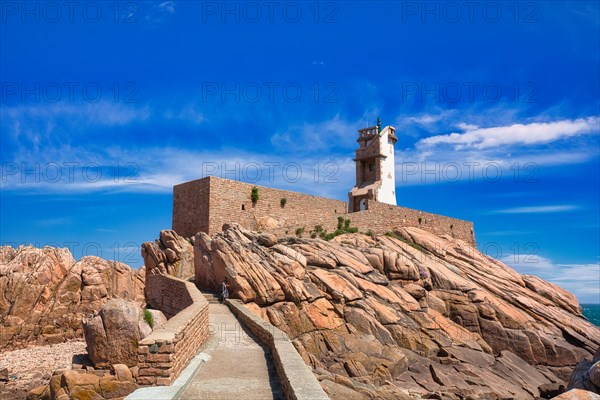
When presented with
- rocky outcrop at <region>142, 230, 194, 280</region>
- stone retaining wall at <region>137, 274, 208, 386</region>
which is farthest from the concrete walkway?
rocky outcrop at <region>142, 230, 194, 280</region>

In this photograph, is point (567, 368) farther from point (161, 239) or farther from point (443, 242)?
point (161, 239)

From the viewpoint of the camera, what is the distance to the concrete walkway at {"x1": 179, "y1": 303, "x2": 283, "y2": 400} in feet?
24.7

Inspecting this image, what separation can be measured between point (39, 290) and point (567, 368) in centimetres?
2985

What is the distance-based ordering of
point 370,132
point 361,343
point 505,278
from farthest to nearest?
point 370,132, point 505,278, point 361,343

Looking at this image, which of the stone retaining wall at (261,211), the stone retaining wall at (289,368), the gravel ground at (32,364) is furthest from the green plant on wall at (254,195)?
the stone retaining wall at (289,368)

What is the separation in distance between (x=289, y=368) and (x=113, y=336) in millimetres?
8715

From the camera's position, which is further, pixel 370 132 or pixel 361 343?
pixel 370 132

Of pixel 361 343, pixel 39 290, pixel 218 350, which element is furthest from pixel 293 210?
pixel 218 350

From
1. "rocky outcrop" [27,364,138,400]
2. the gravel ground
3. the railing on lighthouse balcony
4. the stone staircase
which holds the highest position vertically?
the railing on lighthouse balcony

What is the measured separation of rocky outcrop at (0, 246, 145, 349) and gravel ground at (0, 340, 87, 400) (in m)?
1.17

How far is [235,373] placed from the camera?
8.71 metres

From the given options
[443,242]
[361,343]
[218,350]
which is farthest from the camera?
[443,242]

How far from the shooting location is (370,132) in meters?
41.9

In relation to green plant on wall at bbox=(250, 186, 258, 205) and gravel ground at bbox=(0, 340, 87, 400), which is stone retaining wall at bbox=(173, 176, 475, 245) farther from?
gravel ground at bbox=(0, 340, 87, 400)
